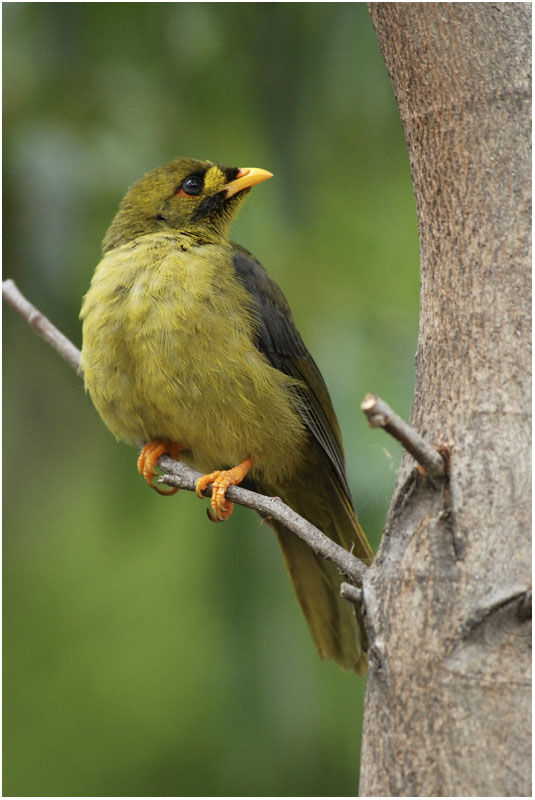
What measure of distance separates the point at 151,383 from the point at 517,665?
189 centimetres

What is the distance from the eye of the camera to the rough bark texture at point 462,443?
6.54ft

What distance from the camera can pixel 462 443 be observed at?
2146 mm

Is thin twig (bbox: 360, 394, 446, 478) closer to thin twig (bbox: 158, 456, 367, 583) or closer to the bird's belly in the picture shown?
thin twig (bbox: 158, 456, 367, 583)

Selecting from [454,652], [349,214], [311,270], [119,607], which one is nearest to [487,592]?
[454,652]

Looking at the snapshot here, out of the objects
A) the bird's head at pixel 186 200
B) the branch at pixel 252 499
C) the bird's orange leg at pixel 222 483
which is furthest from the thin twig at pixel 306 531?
the bird's head at pixel 186 200

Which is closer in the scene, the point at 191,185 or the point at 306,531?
the point at 306,531

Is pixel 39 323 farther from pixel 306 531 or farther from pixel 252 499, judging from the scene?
pixel 306 531

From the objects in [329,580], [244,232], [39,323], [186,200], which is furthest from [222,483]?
[244,232]

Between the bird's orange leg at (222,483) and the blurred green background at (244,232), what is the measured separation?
31cm

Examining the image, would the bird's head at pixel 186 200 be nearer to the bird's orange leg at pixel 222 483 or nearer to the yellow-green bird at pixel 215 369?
the yellow-green bird at pixel 215 369

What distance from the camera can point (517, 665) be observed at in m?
1.98

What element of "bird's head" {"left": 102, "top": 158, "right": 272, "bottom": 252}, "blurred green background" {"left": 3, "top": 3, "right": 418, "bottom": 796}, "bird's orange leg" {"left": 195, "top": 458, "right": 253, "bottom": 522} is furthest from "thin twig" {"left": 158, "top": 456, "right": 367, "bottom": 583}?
"bird's head" {"left": 102, "top": 158, "right": 272, "bottom": 252}

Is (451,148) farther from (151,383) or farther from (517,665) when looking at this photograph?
(151,383)

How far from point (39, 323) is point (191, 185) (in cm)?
99
